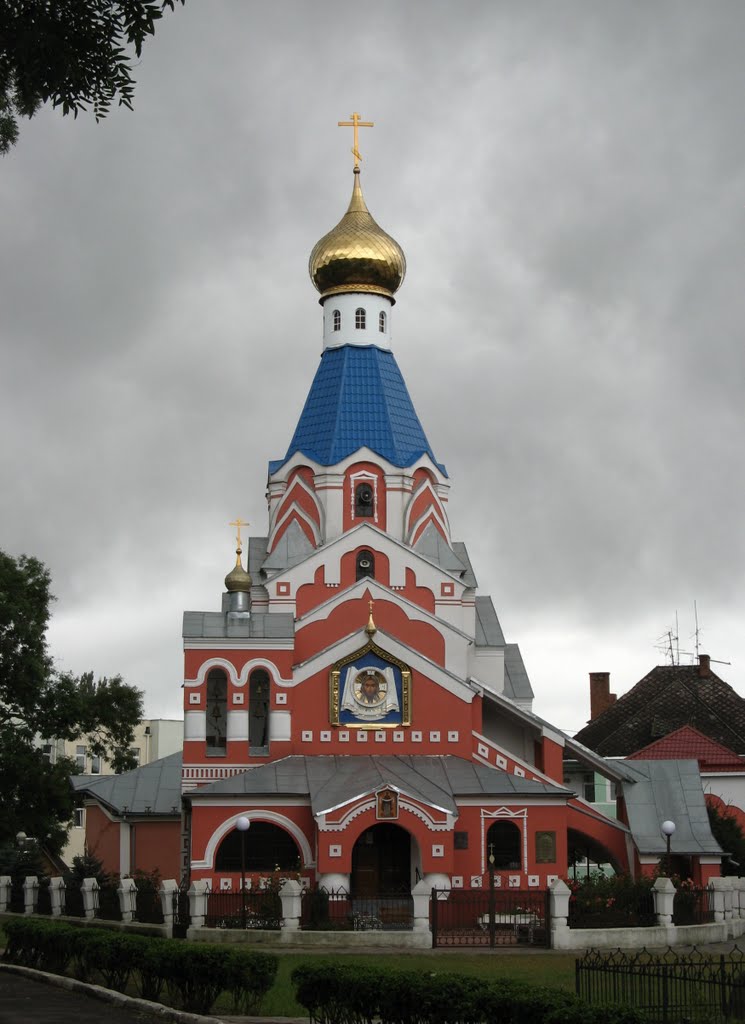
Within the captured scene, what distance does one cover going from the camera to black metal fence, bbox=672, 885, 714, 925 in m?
22.6

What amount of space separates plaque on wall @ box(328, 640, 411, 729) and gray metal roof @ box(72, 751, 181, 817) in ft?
14.3

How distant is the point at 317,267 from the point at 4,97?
65.1ft

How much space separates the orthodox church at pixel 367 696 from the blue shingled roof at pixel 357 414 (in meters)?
0.05

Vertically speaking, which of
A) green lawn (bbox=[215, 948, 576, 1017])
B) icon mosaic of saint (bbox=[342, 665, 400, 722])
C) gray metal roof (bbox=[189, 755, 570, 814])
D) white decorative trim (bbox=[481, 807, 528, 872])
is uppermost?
icon mosaic of saint (bbox=[342, 665, 400, 722])

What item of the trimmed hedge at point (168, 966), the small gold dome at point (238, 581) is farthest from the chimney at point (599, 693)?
the trimmed hedge at point (168, 966)

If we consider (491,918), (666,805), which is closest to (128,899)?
(491,918)

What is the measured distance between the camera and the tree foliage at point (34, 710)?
3319cm

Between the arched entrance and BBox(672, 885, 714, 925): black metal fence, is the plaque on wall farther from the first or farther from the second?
BBox(672, 885, 714, 925): black metal fence

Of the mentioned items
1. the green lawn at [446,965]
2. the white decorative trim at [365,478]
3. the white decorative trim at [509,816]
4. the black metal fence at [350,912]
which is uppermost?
the white decorative trim at [365,478]

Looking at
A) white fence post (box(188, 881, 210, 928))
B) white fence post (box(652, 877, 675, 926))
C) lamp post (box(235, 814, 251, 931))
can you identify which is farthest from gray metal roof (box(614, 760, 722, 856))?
white fence post (box(188, 881, 210, 928))

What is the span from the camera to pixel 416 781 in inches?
989

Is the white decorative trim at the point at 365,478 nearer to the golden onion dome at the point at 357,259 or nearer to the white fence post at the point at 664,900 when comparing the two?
the golden onion dome at the point at 357,259

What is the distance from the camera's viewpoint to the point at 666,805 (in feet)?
89.2

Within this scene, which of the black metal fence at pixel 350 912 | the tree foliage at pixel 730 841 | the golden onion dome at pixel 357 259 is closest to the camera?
the black metal fence at pixel 350 912
